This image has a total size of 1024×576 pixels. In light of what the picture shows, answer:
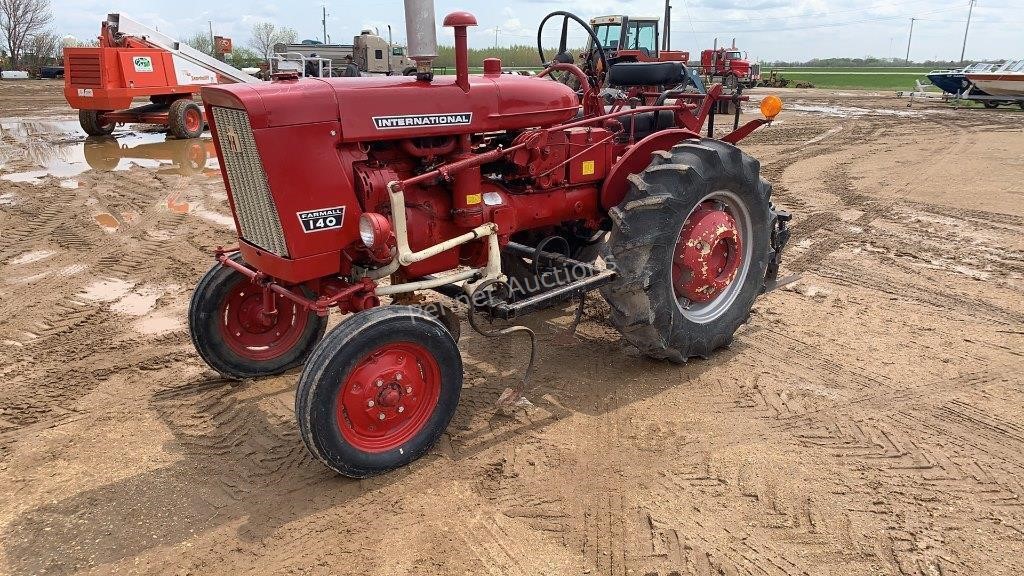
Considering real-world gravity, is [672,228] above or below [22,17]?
below

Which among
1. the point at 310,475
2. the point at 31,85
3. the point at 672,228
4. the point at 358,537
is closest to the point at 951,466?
the point at 672,228

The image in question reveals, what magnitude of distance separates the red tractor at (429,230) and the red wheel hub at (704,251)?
1cm

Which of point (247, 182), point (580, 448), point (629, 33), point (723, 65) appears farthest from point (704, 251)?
point (723, 65)

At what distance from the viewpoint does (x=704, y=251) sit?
13.7 feet

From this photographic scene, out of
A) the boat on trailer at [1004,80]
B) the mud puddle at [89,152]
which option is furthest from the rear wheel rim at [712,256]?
the boat on trailer at [1004,80]

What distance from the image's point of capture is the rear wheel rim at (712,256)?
164 inches

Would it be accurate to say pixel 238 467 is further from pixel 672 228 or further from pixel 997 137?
pixel 997 137

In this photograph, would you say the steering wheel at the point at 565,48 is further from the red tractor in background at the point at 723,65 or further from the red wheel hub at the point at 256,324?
the red tractor in background at the point at 723,65

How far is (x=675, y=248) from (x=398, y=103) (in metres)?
1.84

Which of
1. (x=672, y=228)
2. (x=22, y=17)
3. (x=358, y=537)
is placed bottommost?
(x=358, y=537)

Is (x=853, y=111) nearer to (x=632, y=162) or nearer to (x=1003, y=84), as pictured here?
(x=1003, y=84)

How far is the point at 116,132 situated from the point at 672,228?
603 inches

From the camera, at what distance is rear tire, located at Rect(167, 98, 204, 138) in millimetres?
13570

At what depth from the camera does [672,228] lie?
3.93 m
